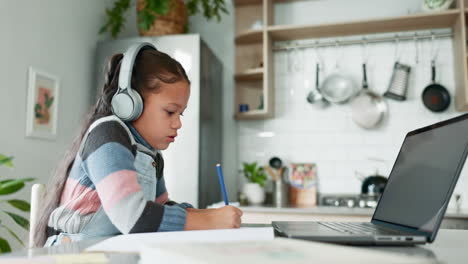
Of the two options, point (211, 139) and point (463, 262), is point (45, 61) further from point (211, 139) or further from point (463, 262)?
point (463, 262)

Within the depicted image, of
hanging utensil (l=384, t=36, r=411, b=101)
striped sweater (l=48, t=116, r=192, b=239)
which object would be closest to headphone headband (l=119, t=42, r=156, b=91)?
striped sweater (l=48, t=116, r=192, b=239)

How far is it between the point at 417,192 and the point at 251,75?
209 cm

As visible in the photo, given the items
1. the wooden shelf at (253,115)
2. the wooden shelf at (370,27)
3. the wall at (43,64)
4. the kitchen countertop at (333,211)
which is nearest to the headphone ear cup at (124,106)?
the wall at (43,64)

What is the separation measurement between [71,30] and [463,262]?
2.53 metres

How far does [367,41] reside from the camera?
9.31 ft

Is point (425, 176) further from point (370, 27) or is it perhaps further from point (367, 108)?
point (370, 27)

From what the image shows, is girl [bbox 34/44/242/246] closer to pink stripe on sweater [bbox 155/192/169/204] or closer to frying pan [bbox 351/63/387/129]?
pink stripe on sweater [bbox 155/192/169/204]

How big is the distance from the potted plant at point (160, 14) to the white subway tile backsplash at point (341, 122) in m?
0.64

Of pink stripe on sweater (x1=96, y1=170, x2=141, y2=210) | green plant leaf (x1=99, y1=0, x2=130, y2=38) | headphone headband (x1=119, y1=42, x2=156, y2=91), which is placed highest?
green plant leaf (x1=99, y1=0, x2=130, y2=38)

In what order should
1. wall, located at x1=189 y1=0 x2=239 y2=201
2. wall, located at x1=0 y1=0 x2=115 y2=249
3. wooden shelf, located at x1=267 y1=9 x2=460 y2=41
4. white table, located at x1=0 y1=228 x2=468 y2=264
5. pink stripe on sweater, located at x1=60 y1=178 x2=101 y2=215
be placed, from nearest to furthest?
white table, located at x1=0 y1=228 x2=468 y2=264, pink stripe on sweater, located at x1=60 y1=178 x2=101 y2=215, wall, located at x1=0 y1=0 x2=115 y2=249, wooden shelf, located at x1=267 y1=9 x2=460 y2=41, wall, located at x1=189 y1=0 x2=239 y2=201

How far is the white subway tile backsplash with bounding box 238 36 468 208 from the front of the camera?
8.95 feet

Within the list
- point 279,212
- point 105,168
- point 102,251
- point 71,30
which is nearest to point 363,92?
point 279,212

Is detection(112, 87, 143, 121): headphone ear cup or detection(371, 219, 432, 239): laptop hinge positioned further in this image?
detection(112, 87, 143, 121): headphone ear cup

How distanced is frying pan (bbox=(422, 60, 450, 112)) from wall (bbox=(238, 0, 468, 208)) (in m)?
0.05
